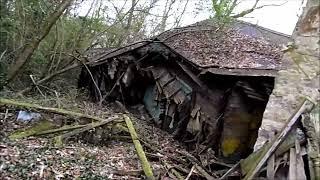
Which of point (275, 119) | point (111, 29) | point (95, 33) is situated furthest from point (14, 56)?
point (275, 119)

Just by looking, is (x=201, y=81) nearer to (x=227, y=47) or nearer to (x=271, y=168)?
(x=227, y=47)

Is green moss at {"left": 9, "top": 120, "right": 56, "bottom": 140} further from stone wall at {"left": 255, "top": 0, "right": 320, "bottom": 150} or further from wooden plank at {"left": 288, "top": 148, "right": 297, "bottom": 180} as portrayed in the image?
wooden plank at {"left": 288, "top": 148, "right": 297, "bottom": 180}

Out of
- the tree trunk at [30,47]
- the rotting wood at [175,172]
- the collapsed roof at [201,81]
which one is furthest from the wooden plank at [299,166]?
the tree trunk at [30,47]

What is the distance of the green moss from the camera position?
224 inches

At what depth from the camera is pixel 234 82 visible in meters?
6.93

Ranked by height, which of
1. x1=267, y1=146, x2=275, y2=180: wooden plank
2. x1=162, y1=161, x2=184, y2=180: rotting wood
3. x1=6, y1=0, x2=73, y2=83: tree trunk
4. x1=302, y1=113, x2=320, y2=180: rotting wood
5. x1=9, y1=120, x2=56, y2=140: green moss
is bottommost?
x1=162, y1=161, x2=184, y2=180: rotting wood

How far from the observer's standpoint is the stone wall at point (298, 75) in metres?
4.68

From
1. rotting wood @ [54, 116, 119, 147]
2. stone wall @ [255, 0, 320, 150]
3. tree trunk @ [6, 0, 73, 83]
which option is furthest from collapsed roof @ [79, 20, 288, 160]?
tree trunk @ [6, 0, 73, 83]

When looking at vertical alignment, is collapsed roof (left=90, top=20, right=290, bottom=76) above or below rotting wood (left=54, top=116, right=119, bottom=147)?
above

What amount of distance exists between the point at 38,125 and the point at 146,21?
997 cm

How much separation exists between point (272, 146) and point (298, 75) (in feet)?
3.68

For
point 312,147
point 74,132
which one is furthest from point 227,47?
point 312,147

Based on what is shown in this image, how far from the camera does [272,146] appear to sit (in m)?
4.41

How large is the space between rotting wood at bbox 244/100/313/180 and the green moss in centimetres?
361
